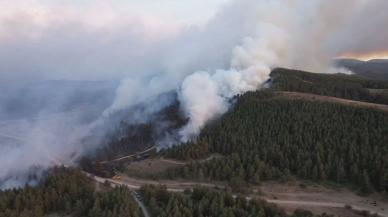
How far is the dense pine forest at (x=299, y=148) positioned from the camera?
144 meters

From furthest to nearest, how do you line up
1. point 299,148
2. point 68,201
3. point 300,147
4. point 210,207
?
1. point 300,147
2. point 299,148
3. point 68,201
4. point 210,207

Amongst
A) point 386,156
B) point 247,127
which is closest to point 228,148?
point 247,127

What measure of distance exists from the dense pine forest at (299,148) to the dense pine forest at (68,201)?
36970 mm

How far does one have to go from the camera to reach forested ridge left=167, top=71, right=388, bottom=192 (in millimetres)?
144500

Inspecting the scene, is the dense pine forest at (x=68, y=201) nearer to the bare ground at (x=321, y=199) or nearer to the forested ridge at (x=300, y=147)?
the forested ridge at (x=300, y=147)

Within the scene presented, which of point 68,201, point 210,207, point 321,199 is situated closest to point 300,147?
point 321,199

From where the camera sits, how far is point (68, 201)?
403 ft

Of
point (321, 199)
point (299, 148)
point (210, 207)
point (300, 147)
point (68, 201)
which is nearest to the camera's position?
point (210, 207)

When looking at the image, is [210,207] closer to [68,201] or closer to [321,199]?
[68,201]

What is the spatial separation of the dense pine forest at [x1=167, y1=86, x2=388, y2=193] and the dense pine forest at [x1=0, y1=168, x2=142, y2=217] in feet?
121

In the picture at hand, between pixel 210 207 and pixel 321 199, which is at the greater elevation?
pixel 210 207

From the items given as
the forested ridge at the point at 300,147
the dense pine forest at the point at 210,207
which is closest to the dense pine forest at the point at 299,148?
the forested ridge at the point at 300,147

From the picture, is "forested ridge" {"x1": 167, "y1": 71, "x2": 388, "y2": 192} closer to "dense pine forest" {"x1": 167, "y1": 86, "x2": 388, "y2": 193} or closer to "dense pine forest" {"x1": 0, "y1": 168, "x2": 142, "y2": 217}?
"dense pine forest" {"x1": 167, "y1": 86, "x2": 388, "y2": 193}

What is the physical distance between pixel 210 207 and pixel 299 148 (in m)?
63.1
